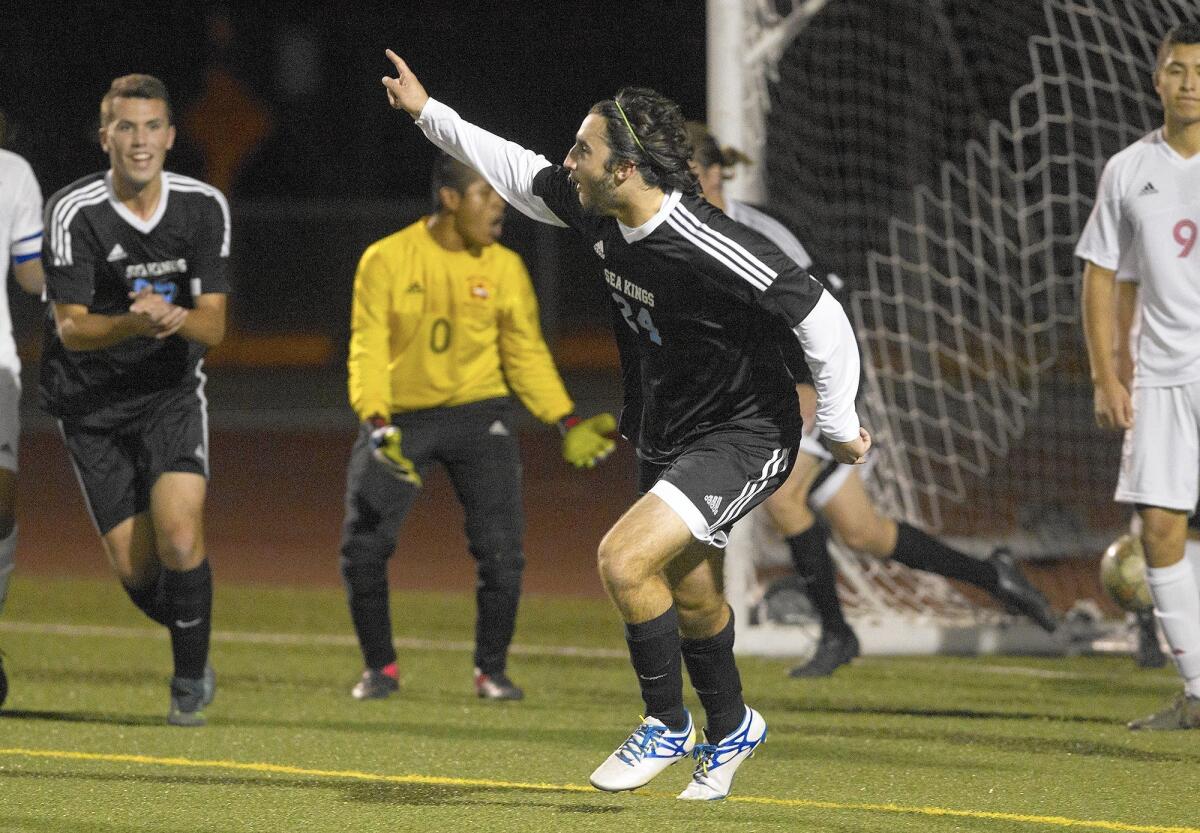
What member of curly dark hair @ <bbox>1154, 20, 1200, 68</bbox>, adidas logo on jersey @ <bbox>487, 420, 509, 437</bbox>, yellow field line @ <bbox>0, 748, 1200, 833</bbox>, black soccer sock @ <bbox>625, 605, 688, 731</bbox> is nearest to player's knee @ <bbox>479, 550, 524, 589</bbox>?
adidas logo on jersey @ <bbox>487, 420, 509, 437</bbox>

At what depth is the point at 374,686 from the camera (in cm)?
674

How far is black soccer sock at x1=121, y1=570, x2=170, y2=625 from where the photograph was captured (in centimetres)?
627

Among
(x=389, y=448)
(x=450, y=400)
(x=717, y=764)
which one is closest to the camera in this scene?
(x=717, y=764)

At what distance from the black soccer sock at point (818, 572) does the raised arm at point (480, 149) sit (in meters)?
2.60

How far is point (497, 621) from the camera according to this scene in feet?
22.0

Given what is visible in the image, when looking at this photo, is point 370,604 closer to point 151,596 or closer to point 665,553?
point 151,596

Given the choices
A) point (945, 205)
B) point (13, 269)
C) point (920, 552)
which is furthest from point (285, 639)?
point (945, 205)

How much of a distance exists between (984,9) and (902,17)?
57 cm

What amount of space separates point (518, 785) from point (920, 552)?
111 inches

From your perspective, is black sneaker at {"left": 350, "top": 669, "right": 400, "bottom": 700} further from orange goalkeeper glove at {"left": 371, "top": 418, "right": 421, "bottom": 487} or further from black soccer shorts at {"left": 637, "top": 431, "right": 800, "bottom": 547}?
black soccer shorts at {"left": 637, "top": 431, "right": 800, "bottom": 547}

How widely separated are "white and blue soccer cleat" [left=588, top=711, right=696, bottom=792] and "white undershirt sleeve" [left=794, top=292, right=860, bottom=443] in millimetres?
826

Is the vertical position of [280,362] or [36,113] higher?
[36,113]

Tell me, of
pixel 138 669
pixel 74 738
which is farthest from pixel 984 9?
pixel 74 738

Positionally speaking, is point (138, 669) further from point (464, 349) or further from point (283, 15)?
point (283, 15)
